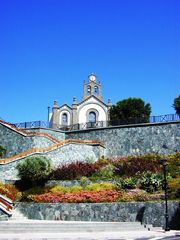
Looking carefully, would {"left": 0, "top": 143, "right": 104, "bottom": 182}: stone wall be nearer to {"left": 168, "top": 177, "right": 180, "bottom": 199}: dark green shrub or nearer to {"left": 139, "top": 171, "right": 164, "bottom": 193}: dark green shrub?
{"left": 139, "top": 171, "right": 164, "bottom": 193}: dark green shrub

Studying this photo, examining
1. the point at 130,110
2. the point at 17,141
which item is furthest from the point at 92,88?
the point at 17,141

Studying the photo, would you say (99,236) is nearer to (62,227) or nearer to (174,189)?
(62,227)

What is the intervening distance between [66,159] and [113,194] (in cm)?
984

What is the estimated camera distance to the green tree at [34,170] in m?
25.5

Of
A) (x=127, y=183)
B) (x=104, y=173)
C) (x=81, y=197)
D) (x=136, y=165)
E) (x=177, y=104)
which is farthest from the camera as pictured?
(x=177, y=104)

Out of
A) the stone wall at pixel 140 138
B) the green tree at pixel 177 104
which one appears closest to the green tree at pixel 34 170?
the stone wall at pixel 140 138

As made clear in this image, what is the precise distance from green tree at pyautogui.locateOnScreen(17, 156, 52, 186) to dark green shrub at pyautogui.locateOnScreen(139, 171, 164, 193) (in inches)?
257

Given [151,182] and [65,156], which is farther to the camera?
[65,156]

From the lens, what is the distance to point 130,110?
5094 centimetres

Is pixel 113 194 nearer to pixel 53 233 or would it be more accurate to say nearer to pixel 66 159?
pixel 53 233

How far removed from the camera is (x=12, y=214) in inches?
842

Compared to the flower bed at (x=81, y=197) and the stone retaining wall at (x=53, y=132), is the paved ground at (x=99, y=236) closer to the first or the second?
the flower bed at (x=81, y=197)

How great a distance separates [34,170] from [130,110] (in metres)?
27.5

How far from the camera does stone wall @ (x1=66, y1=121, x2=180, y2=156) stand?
3406cm
